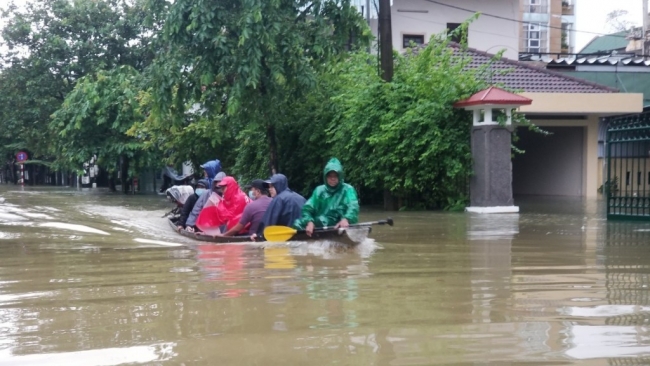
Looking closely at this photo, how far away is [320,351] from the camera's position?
17.8 feet

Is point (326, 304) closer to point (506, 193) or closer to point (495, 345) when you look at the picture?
point (495, 345)

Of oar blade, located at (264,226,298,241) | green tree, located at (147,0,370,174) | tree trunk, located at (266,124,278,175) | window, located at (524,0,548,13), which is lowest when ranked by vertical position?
oar blade, located at (264,226,298,241)

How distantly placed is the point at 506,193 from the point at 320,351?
13.7 m

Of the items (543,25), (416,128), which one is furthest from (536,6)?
(416,128)

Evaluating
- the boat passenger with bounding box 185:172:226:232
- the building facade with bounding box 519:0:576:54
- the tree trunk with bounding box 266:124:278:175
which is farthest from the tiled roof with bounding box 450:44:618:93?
the building facade with bounding box 519:0:576:54

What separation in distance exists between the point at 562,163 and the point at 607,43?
22625mm

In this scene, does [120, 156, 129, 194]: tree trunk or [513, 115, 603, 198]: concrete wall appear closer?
[513, 115, 603, 198]: concrete wall

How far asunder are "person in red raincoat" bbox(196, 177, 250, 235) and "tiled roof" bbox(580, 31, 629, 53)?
121 feet

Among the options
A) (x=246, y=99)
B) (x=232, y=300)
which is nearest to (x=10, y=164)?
(x=246, y=99)

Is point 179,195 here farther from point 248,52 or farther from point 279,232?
point 279,232

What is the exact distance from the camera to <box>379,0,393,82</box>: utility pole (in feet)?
62.0

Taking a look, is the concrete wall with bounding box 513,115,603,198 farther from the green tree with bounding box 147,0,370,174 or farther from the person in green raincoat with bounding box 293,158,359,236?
the person in green raincoat with bounding box 293,158,359,236

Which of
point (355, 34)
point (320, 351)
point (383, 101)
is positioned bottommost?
point (320, 351)

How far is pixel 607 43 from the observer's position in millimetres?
49000
